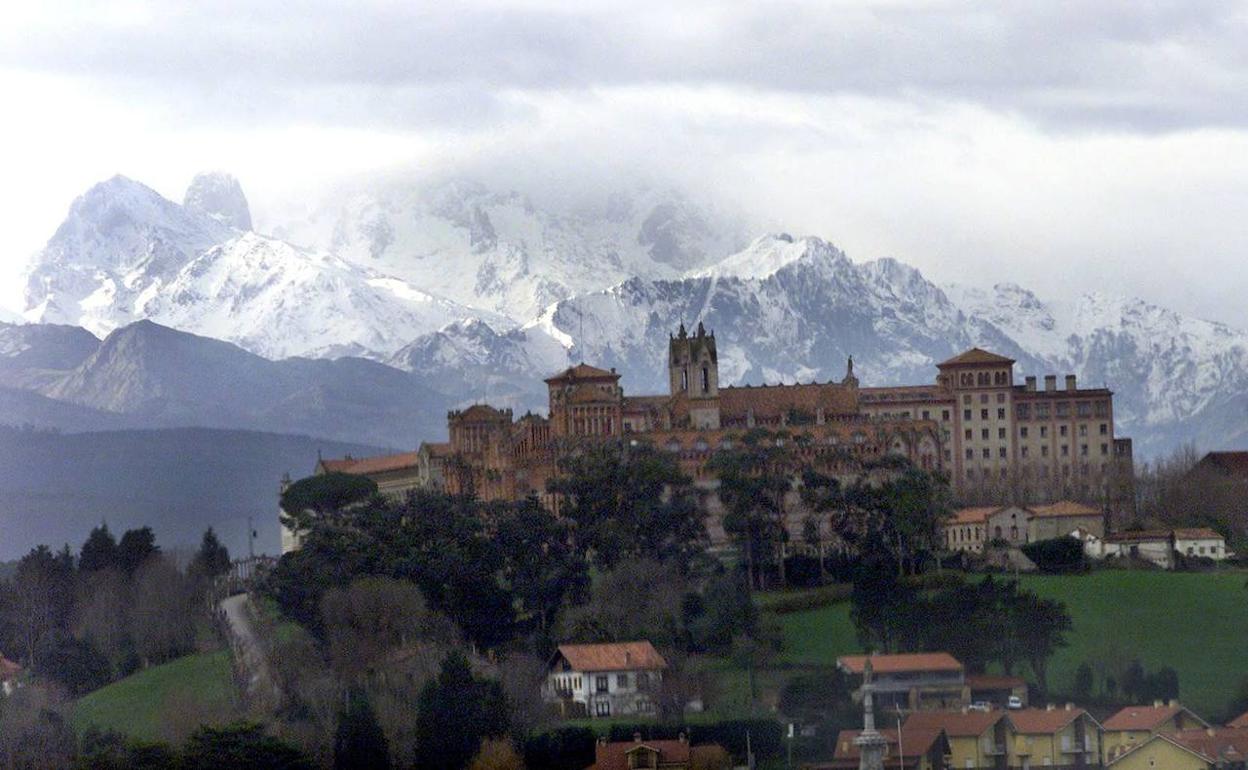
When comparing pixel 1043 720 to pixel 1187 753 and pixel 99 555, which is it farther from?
pixel 99 555

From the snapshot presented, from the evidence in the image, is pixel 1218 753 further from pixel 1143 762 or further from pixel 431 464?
pixel 431 464

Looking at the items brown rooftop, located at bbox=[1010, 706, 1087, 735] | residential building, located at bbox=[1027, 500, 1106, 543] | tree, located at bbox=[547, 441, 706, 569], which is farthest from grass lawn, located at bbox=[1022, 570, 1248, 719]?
tree, located at bbox=[547, 441, 706, 569]

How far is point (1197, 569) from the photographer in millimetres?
131500

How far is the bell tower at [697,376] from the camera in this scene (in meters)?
158

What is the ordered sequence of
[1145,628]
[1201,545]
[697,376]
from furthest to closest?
[697,376]
[1201,545]
[1145,628]

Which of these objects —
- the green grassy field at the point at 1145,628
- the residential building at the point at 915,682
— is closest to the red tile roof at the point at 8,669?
the green grassy field at the point at 1145,628

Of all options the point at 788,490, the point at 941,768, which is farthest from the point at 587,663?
the point at 788,490

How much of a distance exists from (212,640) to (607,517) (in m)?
16.9

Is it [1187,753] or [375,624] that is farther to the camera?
[375,624]

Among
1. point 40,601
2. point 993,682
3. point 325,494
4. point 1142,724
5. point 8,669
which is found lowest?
point 1142,724

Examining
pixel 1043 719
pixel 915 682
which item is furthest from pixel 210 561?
pixel 1043 719

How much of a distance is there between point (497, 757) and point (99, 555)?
58.8 metres

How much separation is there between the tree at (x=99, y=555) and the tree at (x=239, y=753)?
53424 mm

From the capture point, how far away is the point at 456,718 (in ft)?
315
